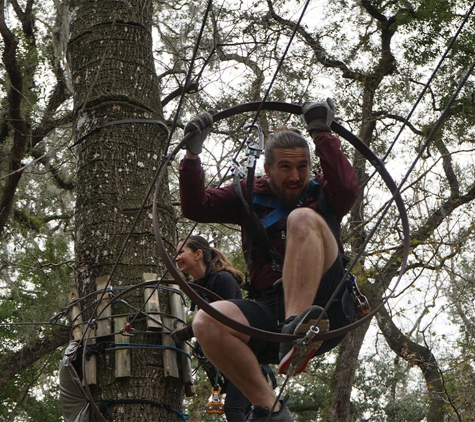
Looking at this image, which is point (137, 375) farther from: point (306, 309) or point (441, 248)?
point (441, 248)

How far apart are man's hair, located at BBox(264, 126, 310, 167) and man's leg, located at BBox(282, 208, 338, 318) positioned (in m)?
0.37

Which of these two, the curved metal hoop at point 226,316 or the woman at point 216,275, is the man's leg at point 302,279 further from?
the woman at point 216,275

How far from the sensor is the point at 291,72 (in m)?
9.91

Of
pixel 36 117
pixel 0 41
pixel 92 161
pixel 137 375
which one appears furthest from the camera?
pixel 36 117

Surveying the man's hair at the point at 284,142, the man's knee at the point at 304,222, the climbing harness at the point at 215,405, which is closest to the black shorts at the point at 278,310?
the man's knee at the point at 304,222

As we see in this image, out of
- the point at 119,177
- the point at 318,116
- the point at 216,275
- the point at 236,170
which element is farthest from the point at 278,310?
the point at 119,177

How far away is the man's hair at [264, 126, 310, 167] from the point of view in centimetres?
307

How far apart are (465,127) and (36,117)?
19.2ft

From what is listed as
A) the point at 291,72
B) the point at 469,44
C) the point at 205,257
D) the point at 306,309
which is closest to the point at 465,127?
the point at 469,44

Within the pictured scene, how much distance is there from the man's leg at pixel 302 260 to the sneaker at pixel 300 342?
3.5 inches

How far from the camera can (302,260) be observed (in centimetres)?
272

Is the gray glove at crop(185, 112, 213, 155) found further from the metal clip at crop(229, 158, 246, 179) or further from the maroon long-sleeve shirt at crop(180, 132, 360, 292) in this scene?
the metal clip at crop(229, 158, 246, 179)

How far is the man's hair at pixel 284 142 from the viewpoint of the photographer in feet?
10.1

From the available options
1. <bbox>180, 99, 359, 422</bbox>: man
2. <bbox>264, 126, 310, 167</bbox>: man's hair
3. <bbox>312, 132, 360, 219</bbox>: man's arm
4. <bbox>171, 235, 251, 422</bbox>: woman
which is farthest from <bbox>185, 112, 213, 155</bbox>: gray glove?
<bbox>171, 235, 251, 422</bbox>: woman
